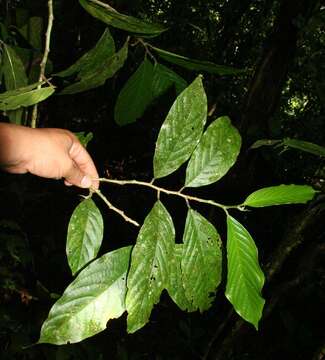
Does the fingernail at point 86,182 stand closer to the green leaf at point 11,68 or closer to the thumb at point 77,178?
the thumb at point 77,178

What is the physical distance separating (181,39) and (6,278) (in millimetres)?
3790

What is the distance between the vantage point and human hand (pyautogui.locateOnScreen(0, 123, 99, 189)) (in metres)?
0.74

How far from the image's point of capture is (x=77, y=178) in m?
0.88

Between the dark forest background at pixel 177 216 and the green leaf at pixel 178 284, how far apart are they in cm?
43

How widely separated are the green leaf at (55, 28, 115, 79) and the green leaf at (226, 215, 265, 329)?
0.48 metres

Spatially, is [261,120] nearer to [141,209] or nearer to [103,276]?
[141,209]

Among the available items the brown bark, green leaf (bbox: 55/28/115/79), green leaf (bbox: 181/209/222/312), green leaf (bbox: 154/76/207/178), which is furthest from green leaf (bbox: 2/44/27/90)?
the brown bark

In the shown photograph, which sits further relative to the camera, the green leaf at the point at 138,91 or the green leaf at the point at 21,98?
the green leaf at the point at 138,91

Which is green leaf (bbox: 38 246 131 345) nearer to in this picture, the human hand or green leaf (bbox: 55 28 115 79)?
the human hand

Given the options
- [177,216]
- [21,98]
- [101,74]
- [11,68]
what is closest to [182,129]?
[101,74]

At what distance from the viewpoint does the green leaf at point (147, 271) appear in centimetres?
65

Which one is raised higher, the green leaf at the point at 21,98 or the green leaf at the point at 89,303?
the green leaf at the point at 21,98

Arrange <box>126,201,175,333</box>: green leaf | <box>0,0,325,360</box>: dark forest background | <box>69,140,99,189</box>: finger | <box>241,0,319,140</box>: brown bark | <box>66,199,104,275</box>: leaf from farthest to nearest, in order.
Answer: <box>241,0,319,140</box>: brown bark < <box>0,0,325,360</box>: dark forest background < <box>69,140,99,189</box>: finger < <box>66,199,104,275</box>: leaf < <box>126,201,175,333</box>: green leaf

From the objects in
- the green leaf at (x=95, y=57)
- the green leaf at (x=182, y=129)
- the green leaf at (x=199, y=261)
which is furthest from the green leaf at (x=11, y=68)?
the green leaf at (x=199, y=261)
